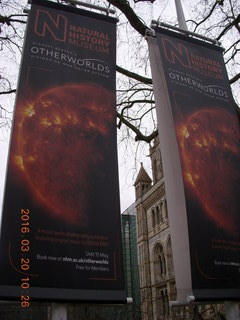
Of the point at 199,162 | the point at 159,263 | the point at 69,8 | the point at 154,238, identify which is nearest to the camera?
the point at 199,162

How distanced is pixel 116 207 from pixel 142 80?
18.7 ft

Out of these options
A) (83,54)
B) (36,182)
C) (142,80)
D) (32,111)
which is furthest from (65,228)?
(142,80)

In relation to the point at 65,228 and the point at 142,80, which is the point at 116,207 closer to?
the point at 65,228

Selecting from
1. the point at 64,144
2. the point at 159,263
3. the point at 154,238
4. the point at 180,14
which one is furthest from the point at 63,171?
the point at 154,238

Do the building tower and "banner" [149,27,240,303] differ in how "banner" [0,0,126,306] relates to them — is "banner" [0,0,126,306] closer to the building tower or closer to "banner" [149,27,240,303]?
"banner" [149,27,240,303]

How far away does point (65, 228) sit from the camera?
16.1ft

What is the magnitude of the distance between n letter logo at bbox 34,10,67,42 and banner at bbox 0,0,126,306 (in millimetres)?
16

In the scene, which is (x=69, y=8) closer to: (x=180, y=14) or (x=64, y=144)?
(x=64, y=144)

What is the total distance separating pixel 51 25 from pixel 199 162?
10.0ft

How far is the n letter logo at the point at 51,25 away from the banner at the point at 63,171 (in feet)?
0.05

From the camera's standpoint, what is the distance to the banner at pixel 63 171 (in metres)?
4.61

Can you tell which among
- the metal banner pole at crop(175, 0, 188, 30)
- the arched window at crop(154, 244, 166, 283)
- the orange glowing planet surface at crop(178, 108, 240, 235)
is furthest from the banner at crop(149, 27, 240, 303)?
the arched window at crop(154, 244, 166, 283)

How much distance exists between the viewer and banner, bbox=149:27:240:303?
5.45 meters

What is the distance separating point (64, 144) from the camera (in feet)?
18.0
